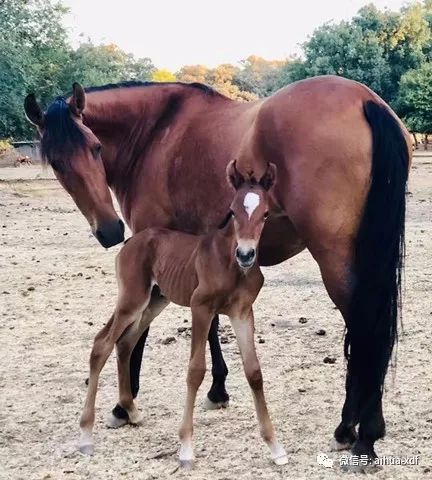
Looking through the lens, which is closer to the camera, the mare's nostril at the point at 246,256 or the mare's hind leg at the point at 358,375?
the mare's nostril at the point at 246,256

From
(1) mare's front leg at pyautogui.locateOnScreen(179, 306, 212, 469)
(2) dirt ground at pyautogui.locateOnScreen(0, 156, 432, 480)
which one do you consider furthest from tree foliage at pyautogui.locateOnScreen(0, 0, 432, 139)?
(1) mare's front leg at pyautogui.locateOnScreen(179, 306, 212, 469)

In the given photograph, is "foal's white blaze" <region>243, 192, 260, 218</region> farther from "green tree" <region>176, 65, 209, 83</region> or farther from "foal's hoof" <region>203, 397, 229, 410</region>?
"green tree" <region>176, 65, 209, 83</region>

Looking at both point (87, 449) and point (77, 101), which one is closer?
point (87, 449)

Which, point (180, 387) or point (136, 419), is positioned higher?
A: point (136, 419)

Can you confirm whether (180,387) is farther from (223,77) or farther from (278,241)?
(223,77)

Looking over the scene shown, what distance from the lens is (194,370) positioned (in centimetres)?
367

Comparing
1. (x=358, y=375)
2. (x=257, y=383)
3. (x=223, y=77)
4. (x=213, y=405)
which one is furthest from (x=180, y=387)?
(x=223, y=77)

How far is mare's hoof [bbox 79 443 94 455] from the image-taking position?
3816 millimetres

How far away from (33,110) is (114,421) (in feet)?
6.45

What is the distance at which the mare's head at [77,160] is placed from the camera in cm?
399

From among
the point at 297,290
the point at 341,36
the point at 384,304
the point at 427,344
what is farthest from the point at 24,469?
the point at 341,36

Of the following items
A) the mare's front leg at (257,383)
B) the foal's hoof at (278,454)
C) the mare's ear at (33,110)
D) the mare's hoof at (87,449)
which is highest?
the mare's ear at (33,110)

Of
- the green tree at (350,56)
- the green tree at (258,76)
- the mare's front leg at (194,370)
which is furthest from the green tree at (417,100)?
the green tree at (258,76)

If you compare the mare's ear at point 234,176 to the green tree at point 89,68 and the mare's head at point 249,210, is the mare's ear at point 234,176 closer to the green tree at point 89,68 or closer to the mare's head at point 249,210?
the mare's head at point 249,210
